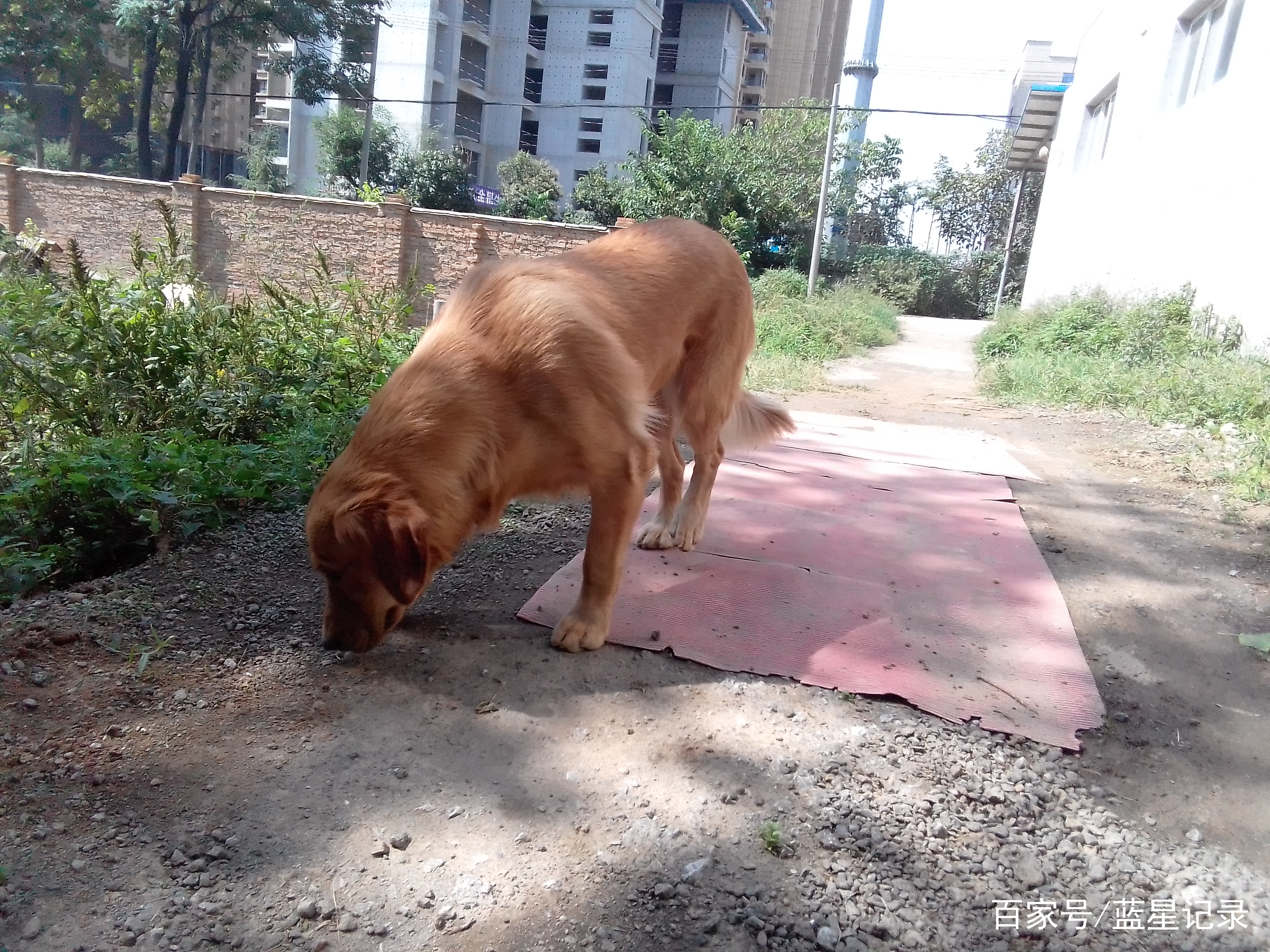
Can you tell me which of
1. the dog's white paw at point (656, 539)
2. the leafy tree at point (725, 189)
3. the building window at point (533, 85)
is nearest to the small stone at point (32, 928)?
the dog's white paw at point (656, 539)

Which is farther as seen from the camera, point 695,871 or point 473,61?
point 473,61

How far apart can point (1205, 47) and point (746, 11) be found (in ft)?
155

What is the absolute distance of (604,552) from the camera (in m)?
3.03

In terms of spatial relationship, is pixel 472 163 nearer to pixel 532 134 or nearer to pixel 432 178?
pixel 532 134

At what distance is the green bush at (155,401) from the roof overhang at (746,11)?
173ft

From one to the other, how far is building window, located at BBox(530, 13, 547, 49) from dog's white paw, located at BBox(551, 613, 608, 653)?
44.9 m

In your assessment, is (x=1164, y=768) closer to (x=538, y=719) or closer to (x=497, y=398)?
(x=538, y=719)

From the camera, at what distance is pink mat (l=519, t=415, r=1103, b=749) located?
2.83 meters

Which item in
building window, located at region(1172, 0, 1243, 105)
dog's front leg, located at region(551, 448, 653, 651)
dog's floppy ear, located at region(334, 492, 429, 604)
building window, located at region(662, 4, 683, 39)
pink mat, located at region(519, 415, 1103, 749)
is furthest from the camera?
building window, located at region(662, 4, 683, 39)

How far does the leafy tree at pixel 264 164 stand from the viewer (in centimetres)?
3027

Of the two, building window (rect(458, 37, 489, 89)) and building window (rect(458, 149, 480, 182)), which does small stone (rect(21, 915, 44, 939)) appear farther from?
building window (rect(458, 37, 489, 89))

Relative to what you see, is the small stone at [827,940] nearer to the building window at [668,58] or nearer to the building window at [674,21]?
the building window at [668,58]

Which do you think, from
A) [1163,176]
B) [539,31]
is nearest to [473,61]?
[539,31]

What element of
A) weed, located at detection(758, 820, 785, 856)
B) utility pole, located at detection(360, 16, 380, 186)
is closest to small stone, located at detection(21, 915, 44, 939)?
weed, located at detection(758, 820, 785, 856)
